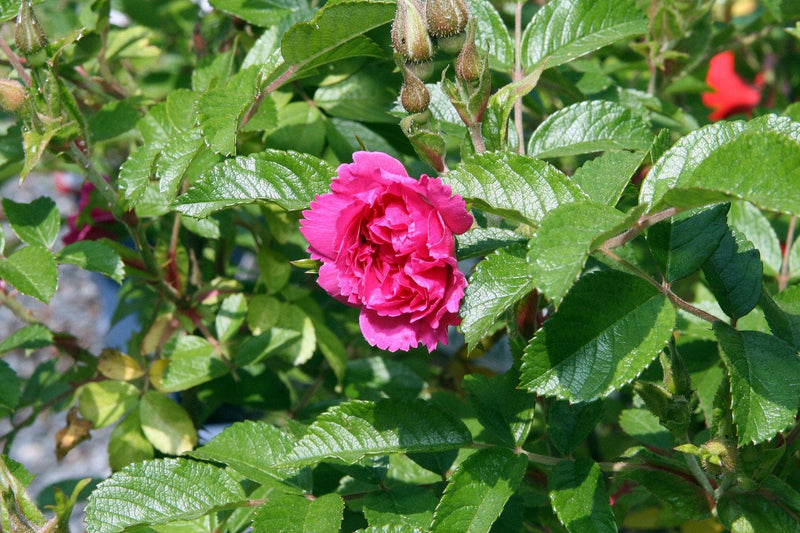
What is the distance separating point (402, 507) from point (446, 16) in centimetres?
56

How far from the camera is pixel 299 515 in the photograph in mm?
888

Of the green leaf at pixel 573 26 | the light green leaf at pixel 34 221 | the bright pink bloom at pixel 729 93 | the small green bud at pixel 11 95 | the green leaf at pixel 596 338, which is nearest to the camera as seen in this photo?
the green leaf at pixel 596 338

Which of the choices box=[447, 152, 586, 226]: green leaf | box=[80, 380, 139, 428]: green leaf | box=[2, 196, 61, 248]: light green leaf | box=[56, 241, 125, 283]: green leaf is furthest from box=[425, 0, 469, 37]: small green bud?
box=[80, 380, 139, 428]: green leaf

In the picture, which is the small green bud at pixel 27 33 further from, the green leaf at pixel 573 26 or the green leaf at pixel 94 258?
the green leaf at pixel 573 26

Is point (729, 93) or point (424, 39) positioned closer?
point (424, 39)

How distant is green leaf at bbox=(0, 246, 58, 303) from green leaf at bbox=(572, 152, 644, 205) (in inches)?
26.6

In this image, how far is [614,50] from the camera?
4.86 ft

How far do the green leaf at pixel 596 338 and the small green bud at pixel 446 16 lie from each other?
0.97 ft

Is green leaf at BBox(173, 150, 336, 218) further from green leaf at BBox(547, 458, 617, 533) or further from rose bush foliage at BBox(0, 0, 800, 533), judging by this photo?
green leaf at BBox(547, 458, 617, 533)

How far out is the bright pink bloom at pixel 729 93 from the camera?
6.93 ft

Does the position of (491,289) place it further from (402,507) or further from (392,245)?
(402,507)

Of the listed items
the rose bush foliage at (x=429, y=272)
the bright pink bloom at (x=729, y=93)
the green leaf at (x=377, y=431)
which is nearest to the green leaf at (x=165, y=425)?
the rose bush foliage at (x=429, y=272)

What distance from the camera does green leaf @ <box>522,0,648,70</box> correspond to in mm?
1054

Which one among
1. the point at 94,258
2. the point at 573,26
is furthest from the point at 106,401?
the point at 573,26
